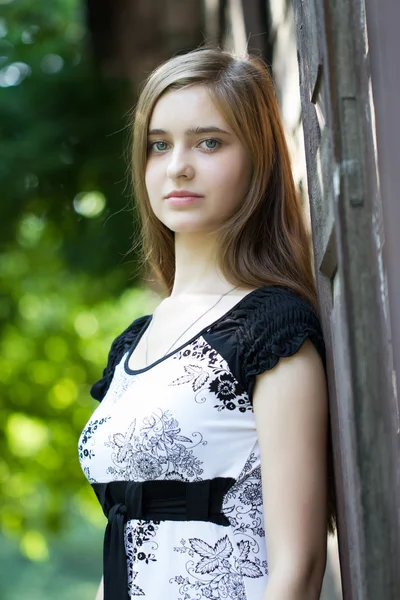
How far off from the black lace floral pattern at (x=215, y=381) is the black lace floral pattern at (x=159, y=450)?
0.23 feet

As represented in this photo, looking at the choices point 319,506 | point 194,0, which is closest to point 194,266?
point 319,506

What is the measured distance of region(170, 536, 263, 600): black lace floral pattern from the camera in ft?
5.48

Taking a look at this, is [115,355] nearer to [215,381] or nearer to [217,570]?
[215,381]

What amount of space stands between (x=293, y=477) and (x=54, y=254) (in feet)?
10.3

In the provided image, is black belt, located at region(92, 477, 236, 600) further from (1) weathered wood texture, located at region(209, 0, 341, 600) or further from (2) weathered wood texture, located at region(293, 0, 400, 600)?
(1) weathered wood texture, located at region(209, 0, 341, 600)

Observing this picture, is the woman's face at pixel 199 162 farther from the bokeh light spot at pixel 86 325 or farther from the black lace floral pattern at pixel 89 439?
the bokeh light spot at pixel 86 325

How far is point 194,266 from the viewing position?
2012mm

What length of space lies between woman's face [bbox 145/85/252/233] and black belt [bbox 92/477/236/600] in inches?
21.6

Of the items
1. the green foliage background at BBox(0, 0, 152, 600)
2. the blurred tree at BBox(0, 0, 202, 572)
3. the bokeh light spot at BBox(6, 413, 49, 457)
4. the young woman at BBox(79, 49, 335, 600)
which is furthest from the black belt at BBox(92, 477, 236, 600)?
the bokeh light spot at BBox(6, 413, 49, 457)

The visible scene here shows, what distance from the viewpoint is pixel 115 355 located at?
2.19 metres

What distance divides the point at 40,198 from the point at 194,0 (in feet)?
4.12

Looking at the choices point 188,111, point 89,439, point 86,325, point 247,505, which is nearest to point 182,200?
point 188,111

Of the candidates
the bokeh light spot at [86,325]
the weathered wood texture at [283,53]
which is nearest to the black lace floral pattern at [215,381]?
the weathered wood texture at [283,53]

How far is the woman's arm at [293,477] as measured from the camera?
5.09 feet
